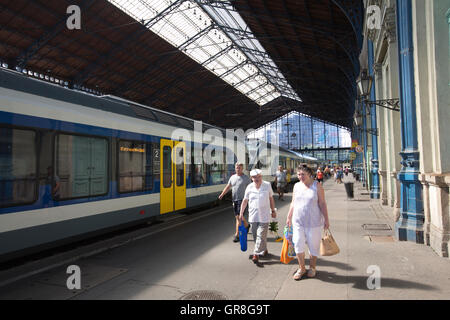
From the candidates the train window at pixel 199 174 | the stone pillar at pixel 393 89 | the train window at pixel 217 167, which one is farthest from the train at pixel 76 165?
the stone pillar at pixel 393 89

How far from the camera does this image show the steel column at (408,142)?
650cm

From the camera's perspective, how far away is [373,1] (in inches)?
432

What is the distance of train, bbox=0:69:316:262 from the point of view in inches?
191

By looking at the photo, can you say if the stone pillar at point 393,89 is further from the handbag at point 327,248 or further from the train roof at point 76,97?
the train roof at point 76,97

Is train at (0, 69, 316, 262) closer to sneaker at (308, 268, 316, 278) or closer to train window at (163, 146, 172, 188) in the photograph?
train window at (163, 146, 172, 188)

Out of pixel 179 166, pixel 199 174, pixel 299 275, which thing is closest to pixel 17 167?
pixel 299 275

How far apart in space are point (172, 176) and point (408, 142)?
603 centimetres

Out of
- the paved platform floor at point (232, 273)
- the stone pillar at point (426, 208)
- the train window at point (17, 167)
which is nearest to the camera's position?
the paved platform floor at point (232, 273)

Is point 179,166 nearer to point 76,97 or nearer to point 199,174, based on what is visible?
point 199,174

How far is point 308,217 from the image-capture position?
172 inches

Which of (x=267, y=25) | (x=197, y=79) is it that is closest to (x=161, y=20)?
(x=267, y=25)

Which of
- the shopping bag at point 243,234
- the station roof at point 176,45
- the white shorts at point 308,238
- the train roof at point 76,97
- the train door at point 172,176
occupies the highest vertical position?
the station roof at point 176,45
